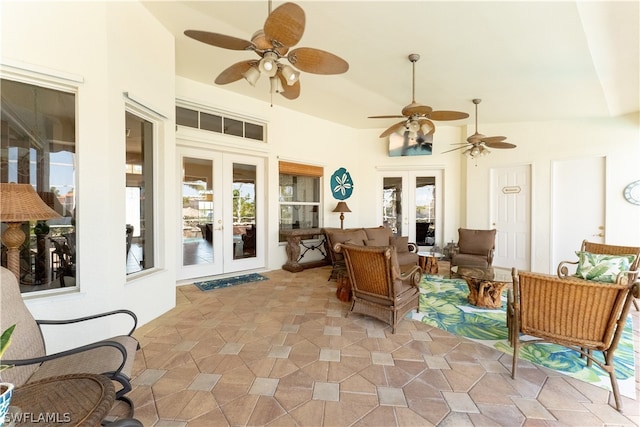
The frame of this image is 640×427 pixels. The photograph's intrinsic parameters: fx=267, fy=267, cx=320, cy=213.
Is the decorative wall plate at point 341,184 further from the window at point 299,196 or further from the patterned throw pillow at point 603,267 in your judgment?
the patterned throw pillow at point 603,267

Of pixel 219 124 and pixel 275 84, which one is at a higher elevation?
pixel 219 124

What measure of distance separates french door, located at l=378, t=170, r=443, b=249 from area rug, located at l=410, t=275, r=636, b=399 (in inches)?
97.6

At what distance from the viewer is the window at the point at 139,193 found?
2967mm

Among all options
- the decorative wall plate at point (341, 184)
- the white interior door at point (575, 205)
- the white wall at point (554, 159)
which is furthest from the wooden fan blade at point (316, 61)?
the white interior door at point (575, 205)

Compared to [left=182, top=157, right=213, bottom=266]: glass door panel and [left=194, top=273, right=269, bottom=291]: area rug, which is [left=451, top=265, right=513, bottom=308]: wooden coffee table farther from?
[left=182, top=157, right=213, bottom=266]: glass door panel

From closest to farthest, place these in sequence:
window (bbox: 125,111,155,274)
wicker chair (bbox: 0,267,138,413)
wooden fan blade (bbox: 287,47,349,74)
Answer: wicker chair (bbox: 0,267,138,413) < wooden fan blade (bbox: 287,47,349,74) < window (bbox: 125,111,155,274)

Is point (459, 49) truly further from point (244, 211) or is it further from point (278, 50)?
point (244, 211)

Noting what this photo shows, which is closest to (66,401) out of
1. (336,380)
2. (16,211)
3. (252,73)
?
(16,211)

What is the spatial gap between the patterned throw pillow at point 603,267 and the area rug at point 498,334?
2.12ft

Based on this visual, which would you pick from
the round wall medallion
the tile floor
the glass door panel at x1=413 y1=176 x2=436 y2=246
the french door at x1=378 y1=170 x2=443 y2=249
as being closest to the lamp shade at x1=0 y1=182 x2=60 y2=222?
the tile floor

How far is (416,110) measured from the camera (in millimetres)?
3309

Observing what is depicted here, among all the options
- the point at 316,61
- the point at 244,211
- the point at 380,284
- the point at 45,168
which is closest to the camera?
the point at 316,61

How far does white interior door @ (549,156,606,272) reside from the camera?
487 centimetres

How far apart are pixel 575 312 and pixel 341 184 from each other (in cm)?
491
